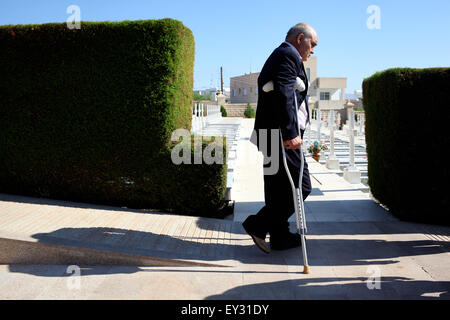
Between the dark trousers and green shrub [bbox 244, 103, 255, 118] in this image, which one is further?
green shrub [bbox 244, 103, 255, 118]

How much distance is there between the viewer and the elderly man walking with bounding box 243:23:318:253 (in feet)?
12.0

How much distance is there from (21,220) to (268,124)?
3.38m

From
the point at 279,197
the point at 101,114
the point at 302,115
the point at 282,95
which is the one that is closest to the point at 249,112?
the point at 101,114

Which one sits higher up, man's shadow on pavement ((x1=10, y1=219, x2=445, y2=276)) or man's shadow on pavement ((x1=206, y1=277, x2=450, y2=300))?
man's shadow on pavement ((x1=10, y1=219, x2=445, y2=276))

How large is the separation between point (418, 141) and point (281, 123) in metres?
2.52

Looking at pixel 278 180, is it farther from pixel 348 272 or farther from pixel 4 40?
pixel 4 40

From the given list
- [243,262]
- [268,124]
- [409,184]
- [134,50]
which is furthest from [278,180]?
[134,50]

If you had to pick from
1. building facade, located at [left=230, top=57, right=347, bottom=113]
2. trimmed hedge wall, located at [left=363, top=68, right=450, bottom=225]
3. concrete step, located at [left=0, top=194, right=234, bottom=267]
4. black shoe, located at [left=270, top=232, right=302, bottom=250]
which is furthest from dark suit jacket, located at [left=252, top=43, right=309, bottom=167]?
building facade, located at [left=230, top=57, right=347, bottom=113]

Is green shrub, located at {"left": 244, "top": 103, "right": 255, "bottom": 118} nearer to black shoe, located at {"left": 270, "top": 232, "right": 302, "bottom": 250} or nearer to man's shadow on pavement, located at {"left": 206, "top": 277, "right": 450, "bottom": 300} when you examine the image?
black shoe, located at {"left": 270, "top": 232, "right": 302, "bottom": 250}

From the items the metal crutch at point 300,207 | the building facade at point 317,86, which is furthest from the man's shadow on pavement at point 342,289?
the building facade at point 317,86

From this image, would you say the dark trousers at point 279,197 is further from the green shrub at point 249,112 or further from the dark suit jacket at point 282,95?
the green shrub at point 249,112

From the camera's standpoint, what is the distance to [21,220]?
4883mm

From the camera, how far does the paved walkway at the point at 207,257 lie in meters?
3.31

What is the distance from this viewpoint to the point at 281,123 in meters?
3.67
